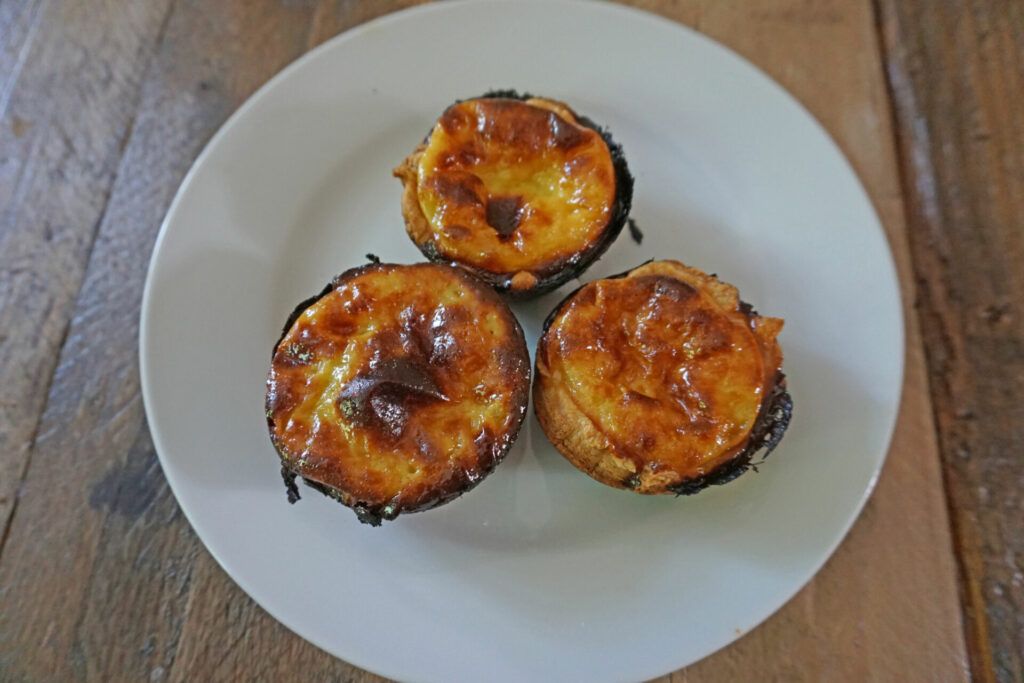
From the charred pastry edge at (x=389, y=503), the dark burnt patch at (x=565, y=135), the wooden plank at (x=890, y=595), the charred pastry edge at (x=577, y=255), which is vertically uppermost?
the dark burnt patch at (x=565, y=135)

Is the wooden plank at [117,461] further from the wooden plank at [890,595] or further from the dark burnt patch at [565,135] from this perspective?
the wooden plank at [890,595]

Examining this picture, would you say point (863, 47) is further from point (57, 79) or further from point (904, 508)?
point (57, 79)

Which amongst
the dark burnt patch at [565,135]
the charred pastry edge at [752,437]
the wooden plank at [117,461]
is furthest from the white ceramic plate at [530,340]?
the dark burnt patch at [565,135]

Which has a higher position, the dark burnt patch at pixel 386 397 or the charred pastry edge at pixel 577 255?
the charred pastry edge at pixel 577 255

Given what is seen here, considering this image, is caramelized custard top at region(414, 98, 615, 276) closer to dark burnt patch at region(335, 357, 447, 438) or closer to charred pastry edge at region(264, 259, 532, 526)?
charred pastry edge at region(264, 259, 532, 526)

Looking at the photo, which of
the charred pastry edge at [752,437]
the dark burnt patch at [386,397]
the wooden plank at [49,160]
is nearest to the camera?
the dark burnt patch at [386,397]

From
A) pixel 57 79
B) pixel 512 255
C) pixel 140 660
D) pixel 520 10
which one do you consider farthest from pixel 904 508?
pixel 57 79

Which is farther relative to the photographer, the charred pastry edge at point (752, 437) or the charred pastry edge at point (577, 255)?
the charred pastry edge at point (577, 255)
